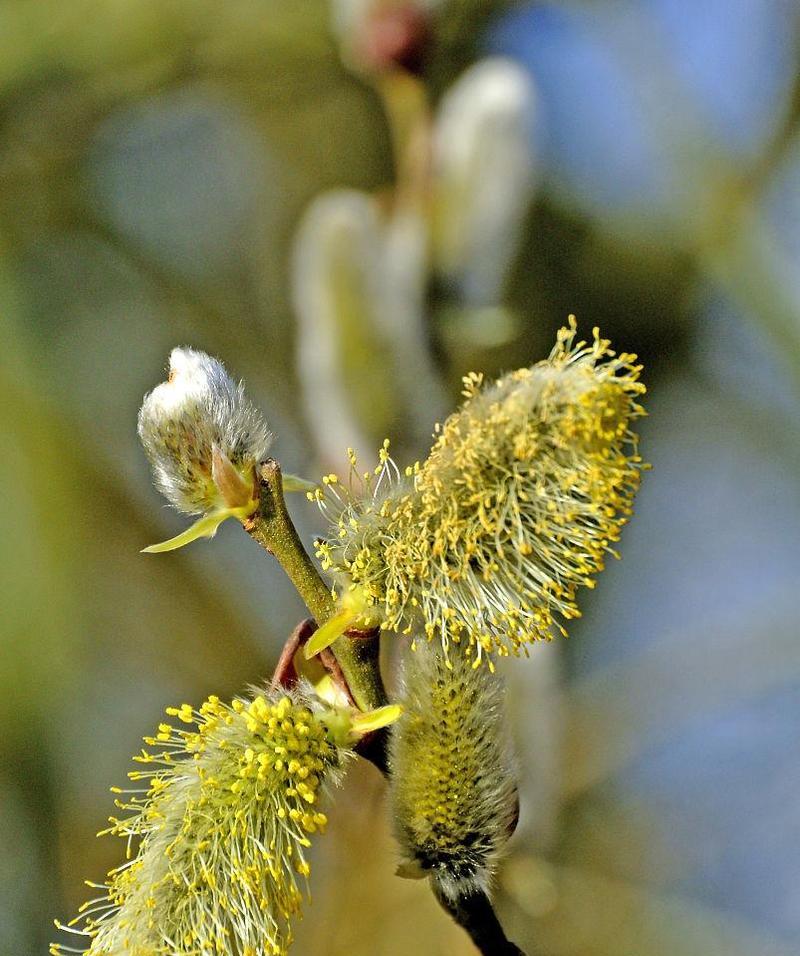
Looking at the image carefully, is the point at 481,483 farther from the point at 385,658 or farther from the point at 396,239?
the point at 396,239

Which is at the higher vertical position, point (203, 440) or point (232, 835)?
point (203, 440)

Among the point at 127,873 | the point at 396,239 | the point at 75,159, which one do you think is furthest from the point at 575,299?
the point at 127,873

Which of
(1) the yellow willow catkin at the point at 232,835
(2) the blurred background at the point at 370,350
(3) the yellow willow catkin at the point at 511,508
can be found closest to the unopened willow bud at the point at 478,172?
(2) the blurred background at the point at 370,350

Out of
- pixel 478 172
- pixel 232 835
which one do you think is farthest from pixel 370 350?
pixel 232 835

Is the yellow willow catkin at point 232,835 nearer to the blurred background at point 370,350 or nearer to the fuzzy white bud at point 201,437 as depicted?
the fuzzy white bud at point 201,437

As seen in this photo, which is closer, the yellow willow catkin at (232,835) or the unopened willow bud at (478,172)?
the yellow willow catkin at (232,835)

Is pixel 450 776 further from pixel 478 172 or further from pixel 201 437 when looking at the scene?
pixel 478 172

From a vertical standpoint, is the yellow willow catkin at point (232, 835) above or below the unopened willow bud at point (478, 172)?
above
